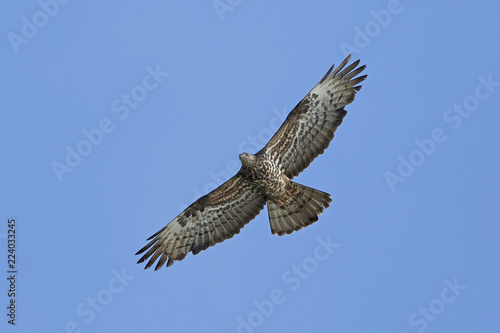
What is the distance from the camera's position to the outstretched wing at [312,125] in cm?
1467

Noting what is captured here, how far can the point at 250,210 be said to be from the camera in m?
15.1

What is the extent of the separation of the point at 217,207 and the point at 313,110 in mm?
2990

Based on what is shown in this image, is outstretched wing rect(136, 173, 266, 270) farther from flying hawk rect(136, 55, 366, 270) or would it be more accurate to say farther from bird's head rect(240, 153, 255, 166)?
bird's head rect(240, 153, 255, 166)

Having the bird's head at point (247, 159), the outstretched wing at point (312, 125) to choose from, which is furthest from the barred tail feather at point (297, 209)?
the bird's head at point (247, 159)

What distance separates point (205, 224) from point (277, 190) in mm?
1869

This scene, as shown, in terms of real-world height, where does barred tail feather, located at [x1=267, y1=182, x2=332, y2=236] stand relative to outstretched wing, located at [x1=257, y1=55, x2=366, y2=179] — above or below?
below

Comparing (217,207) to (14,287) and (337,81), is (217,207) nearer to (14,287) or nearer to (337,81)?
(337,81)

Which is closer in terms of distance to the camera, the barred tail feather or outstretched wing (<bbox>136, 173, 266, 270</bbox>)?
the barred tail feather

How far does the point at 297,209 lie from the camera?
48.2 ft

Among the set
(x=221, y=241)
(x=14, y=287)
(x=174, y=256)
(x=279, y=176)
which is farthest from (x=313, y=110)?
(x=14, y=287)

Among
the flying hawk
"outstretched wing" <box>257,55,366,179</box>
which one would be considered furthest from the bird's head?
"outstretched wing" <box>257,55,366,179</box>

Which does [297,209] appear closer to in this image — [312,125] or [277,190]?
[277,190]

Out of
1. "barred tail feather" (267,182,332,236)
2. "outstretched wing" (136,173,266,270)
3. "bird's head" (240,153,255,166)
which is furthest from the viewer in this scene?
"outstretched wing" (136,173,266,270)

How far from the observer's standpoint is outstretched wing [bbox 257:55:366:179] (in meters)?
14.7
